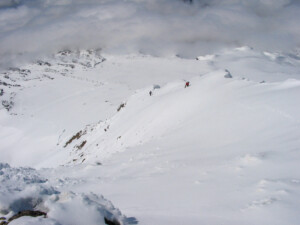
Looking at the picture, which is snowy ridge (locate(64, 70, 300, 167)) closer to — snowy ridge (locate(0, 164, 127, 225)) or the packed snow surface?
the packed snow surface

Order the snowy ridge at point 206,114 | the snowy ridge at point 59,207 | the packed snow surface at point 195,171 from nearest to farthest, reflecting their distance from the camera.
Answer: the snowy ridge at point 59,207
the packed snow surface at point 195,171
the snowy ridge at point 206,114

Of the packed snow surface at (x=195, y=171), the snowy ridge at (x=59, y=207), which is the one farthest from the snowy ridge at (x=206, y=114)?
the snowy ridge at (x=59, y=207)

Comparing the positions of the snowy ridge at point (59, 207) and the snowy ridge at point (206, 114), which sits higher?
the snowy ridge at point (59, 207)

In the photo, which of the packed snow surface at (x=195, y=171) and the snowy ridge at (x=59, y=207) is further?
the packed snow surface at (x=195, y=171)

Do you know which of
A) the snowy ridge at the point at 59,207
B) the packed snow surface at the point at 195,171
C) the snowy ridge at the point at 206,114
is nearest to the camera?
the snowy ridge at the point at 59,207

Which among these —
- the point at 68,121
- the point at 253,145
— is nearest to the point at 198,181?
the point at 253,145

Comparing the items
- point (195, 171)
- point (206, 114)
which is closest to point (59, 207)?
point (195, 171)

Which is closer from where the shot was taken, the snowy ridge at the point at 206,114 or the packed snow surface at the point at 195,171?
the packed snow surface at the point at 195,171

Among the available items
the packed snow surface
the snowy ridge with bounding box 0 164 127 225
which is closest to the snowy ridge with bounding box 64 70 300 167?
the packed snow surface

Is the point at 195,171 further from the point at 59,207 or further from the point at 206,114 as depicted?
the point at 206,114

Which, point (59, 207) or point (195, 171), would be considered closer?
point (59, 207)

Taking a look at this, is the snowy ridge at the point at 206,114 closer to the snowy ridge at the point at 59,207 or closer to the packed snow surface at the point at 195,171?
the packed snow surface at the point at 195,171

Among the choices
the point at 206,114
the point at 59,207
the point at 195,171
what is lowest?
the point at 206,114

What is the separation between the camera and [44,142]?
5581cm
